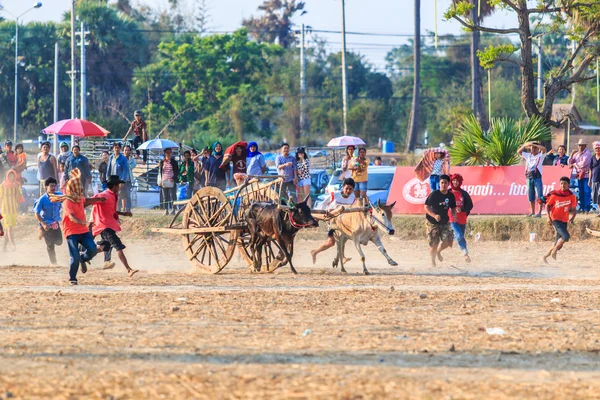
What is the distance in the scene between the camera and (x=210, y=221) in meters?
17.4

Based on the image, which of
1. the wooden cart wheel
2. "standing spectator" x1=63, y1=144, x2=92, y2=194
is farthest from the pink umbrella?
the wooden cart wheel

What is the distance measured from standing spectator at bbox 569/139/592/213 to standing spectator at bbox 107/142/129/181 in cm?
1003

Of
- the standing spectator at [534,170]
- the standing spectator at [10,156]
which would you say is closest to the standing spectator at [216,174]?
the standing spectator at [10,156]

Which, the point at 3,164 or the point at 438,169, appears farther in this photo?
the point at 3,164

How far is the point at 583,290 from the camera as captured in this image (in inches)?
586

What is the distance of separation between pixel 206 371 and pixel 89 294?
230 inches

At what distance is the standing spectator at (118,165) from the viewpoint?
932 inches

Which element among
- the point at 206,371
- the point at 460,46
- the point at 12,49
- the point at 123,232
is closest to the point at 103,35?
the point at 12,49

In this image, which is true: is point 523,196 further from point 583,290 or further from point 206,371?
point 206,371

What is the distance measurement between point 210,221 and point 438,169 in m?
7.63

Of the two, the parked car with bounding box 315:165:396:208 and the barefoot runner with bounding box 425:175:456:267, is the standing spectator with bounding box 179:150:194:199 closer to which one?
the parked car with bounding box 315:165:396:208

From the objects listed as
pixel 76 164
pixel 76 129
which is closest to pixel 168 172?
pixel 76 164

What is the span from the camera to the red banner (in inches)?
946

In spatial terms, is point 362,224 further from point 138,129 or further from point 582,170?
point 138,129
